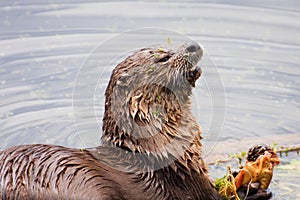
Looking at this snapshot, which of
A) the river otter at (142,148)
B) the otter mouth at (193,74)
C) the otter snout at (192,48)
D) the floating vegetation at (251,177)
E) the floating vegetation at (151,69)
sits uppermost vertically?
the otter snout at (192,48)

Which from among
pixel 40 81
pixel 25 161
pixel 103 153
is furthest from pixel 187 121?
pixel 40 81

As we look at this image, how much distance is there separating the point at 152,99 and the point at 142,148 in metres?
0.27

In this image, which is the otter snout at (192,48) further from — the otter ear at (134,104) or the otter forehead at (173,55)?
the otter ear at (134,104)

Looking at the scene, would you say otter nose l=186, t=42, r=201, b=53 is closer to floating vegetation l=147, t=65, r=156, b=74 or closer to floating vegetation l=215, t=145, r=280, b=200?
floating vegetation l=147, t=65, r=156, b=74

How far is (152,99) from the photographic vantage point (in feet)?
12.8

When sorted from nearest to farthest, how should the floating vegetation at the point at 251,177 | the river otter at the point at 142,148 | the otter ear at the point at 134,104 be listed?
the river otter at the point at 142,148, the otter ear at the point at 134,104, the floating vegetation at the point at 251,177

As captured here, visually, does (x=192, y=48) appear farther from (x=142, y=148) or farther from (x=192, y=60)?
(x=142, y=148)

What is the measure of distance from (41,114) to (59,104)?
0.27m

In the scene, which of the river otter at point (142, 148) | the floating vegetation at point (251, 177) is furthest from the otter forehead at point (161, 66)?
the floating vegetation at point (251, 177)

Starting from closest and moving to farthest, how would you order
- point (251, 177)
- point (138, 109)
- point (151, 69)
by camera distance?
1. point (138, 109)
2. point (151, 69)
3. point (251, 177)

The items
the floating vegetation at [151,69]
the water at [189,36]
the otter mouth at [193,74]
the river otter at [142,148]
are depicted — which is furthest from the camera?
the water at [189,36]

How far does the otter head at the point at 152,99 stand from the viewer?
12.6 ft

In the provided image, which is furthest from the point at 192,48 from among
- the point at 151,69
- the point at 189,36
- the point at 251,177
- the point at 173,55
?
the point at 189,36

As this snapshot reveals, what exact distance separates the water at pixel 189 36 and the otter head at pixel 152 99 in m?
0.71
